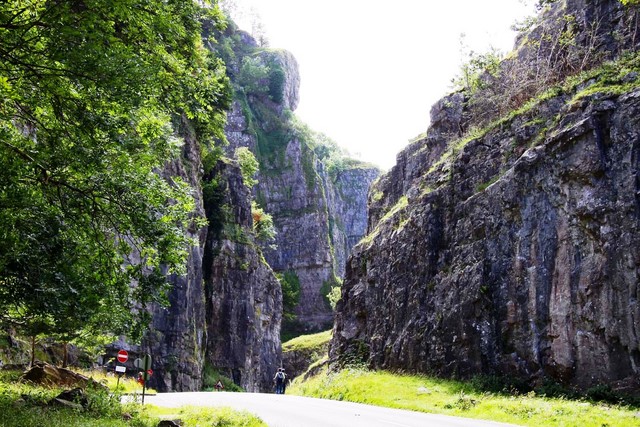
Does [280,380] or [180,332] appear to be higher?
[180,332]

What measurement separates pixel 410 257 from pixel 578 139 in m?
11.6

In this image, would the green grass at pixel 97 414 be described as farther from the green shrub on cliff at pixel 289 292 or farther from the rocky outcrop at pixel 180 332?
the green shrub on cliff at pixel 289 292

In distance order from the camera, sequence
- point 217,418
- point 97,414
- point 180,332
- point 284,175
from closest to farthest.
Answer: point 217,418 → point 97,414 → point 180,332 → point 284,175

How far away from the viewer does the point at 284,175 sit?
85.4m

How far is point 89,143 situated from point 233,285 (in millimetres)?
40775

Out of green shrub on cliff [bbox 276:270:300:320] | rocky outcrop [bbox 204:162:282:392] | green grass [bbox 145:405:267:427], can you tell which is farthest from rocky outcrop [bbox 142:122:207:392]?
green shrub on cliff [bbox 276:270:300:320]

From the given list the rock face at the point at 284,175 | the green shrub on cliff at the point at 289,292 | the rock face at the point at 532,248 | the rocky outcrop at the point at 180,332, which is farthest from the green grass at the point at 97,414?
the rock face at the point at 284,175

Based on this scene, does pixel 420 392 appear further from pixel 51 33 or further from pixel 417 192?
pixel 51 33

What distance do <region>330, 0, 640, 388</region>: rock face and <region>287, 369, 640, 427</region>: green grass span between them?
1.22 metres

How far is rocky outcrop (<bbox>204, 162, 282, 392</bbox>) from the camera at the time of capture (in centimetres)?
4800

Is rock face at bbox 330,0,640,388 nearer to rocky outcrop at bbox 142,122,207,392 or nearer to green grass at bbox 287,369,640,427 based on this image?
green grass at bbox 287,369,640,427

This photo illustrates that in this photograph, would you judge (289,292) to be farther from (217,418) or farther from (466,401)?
(217,418)

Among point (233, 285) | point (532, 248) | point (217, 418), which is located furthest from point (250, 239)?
point (217, 418)

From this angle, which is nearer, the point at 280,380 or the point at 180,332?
the point at 280,380
